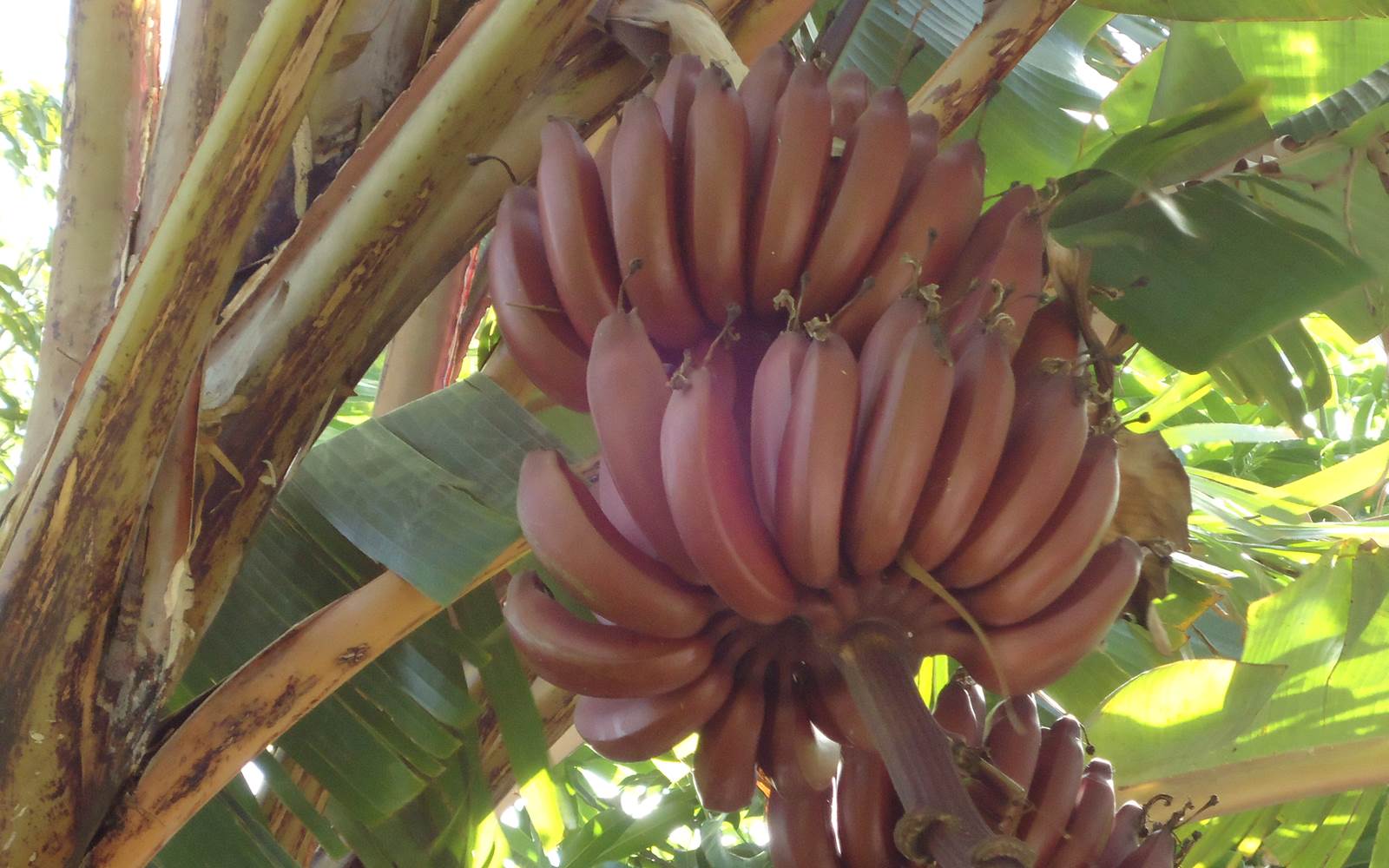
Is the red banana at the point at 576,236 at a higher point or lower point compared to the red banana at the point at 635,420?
higher

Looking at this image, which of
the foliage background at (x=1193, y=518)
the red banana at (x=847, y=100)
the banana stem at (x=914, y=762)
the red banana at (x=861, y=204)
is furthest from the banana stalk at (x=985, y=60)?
the banana stem at (x=914, y=762)

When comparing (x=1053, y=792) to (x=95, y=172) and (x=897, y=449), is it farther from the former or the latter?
(x=95, y=172)

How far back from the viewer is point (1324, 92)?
1.17 m

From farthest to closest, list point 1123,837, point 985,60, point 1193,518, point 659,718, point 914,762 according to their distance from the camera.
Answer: point 1193,518 → point 985,60 → point 1123,837 → point 659,718 → point 914,762

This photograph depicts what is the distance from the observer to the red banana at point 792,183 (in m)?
0.65

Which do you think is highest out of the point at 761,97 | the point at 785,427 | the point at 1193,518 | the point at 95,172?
the point at 95,172

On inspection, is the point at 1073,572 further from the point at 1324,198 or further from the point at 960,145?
the point at 1324,198

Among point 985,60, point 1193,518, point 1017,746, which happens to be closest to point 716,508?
point 1017,746

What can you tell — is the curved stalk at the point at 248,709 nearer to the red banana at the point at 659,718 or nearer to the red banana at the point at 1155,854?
the red banana at the point at 659,718

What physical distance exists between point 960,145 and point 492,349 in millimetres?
555

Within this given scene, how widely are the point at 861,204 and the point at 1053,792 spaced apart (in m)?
0.45

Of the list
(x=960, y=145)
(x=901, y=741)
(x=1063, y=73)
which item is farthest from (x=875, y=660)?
(x=1063, y=73)

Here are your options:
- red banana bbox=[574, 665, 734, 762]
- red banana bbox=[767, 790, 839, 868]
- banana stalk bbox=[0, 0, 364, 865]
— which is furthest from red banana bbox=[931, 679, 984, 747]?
banana stalk bbox=[0, 0, 364, 865]

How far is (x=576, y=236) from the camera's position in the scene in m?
0.67
